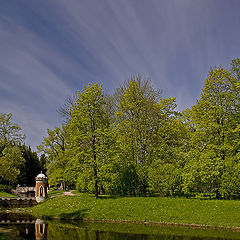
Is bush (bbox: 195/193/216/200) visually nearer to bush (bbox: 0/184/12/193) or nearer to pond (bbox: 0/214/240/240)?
pond (bbox: 0/214/240/240)

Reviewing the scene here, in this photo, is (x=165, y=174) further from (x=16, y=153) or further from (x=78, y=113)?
(x=16, y=153)

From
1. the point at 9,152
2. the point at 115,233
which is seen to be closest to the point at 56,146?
the point at 9,152

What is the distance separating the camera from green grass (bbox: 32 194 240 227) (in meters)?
22.4

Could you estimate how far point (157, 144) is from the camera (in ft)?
125

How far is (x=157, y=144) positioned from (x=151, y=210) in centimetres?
1430

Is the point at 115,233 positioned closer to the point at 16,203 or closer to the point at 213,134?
the point at 213,134

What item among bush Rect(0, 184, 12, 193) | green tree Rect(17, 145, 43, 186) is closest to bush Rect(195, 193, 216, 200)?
bush Rect(0, 184, 12, 193)

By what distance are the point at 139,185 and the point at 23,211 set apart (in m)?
15.2

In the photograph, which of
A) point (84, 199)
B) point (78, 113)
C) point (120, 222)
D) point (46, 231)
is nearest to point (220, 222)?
point (120, 222)

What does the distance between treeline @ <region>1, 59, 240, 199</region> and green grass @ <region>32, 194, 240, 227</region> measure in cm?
306

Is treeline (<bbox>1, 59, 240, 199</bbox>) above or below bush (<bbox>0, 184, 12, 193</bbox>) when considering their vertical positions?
above

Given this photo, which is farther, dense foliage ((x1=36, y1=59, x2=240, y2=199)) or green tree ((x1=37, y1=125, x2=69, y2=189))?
green tree ((x1=37, y1=125, x2=69, y2=189))

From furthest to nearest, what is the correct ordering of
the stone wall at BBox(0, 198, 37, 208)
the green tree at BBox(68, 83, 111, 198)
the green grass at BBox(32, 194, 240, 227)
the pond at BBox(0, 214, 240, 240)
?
the stone wall at BBox(0, 198, 37, 208)
the green tree at BBox(68, 83, 111, 198)
the green grass at BBox(32, 194, 240, 227)
the pond at BBox(0, 214, 240, 240)

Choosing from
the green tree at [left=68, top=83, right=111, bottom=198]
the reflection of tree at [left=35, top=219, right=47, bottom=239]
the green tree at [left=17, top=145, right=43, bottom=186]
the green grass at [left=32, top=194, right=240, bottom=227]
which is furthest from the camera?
the green tree at [left=17, top=145, right=43, bottom=186]
